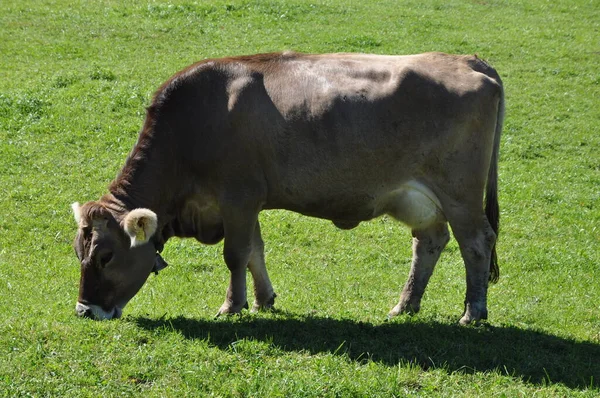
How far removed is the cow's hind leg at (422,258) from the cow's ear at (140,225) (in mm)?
3407

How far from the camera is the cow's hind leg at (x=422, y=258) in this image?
11.9 metres

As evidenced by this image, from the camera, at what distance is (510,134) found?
806 inches

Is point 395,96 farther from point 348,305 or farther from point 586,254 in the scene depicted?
point 586,254

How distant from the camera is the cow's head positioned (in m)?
10.6

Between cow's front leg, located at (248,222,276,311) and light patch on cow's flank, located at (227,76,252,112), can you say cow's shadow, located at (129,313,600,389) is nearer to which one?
cow's front leg, located at (248,222,276,311)

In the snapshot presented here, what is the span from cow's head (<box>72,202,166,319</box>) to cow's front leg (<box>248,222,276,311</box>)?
1.59m

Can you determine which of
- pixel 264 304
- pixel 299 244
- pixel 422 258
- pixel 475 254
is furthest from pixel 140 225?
pixel 299 244

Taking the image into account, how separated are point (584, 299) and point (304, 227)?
16.5ft

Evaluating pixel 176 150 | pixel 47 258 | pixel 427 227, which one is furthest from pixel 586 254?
pixel 47 258

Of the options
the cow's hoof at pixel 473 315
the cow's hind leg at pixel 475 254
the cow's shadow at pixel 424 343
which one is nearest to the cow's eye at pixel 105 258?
the cow's shadow at pixel 424 343

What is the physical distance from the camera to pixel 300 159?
35.4 ft

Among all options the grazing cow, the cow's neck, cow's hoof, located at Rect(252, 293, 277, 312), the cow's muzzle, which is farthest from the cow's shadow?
the cow's neck

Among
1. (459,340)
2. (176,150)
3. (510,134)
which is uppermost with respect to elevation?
(176,150)

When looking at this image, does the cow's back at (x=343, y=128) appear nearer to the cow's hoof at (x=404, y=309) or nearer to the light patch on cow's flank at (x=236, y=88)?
the light patch on cow's flank at (x=236, y=88)
